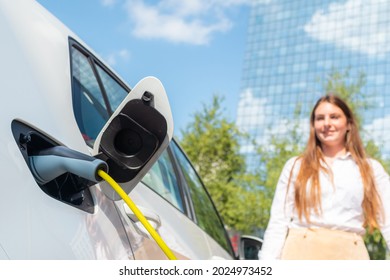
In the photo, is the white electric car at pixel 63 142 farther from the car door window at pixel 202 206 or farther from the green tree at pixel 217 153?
the green tree at pixel 217 153

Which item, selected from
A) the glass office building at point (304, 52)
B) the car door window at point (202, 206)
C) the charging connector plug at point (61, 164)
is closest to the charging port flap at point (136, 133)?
the charging connector plug at point (61, 164)

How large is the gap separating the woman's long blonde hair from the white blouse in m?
0.02

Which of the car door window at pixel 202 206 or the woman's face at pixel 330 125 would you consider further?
the car door window at pixel 202 206

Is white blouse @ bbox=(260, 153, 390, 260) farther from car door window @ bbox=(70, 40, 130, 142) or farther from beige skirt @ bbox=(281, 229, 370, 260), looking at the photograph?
car door window @ bbox=(70, 40, 130, 142)

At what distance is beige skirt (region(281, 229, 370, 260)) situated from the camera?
2311 millimetres

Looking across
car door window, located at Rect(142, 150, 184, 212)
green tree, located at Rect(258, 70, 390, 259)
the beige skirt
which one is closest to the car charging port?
car door window, located at Rect(142, 150, 184, 212)

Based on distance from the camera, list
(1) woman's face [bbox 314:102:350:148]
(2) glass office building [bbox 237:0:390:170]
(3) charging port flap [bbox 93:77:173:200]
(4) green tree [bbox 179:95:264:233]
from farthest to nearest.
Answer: (4) green tree [bbox 179:95:264:233]
(2) glass office building [bbox 237:0:390:170]
(1) woman's face [bbox 314:102:350:148]
(3) charging port flap [bbox 93:77:173:200]

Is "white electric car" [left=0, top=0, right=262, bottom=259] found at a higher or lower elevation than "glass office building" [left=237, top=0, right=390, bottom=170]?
lower

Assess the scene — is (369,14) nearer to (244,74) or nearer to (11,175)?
(244,74)

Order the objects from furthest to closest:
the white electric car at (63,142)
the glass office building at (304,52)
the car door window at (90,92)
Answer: the glass office building at (304,52)
the car door window at (90,92)
the white electric car at (63,142)

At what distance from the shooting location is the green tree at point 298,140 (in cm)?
1314

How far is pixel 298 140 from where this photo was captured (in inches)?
575

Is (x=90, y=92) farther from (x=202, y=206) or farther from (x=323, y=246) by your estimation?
(x=202, y=206)

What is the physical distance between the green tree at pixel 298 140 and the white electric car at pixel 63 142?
11.6 m
